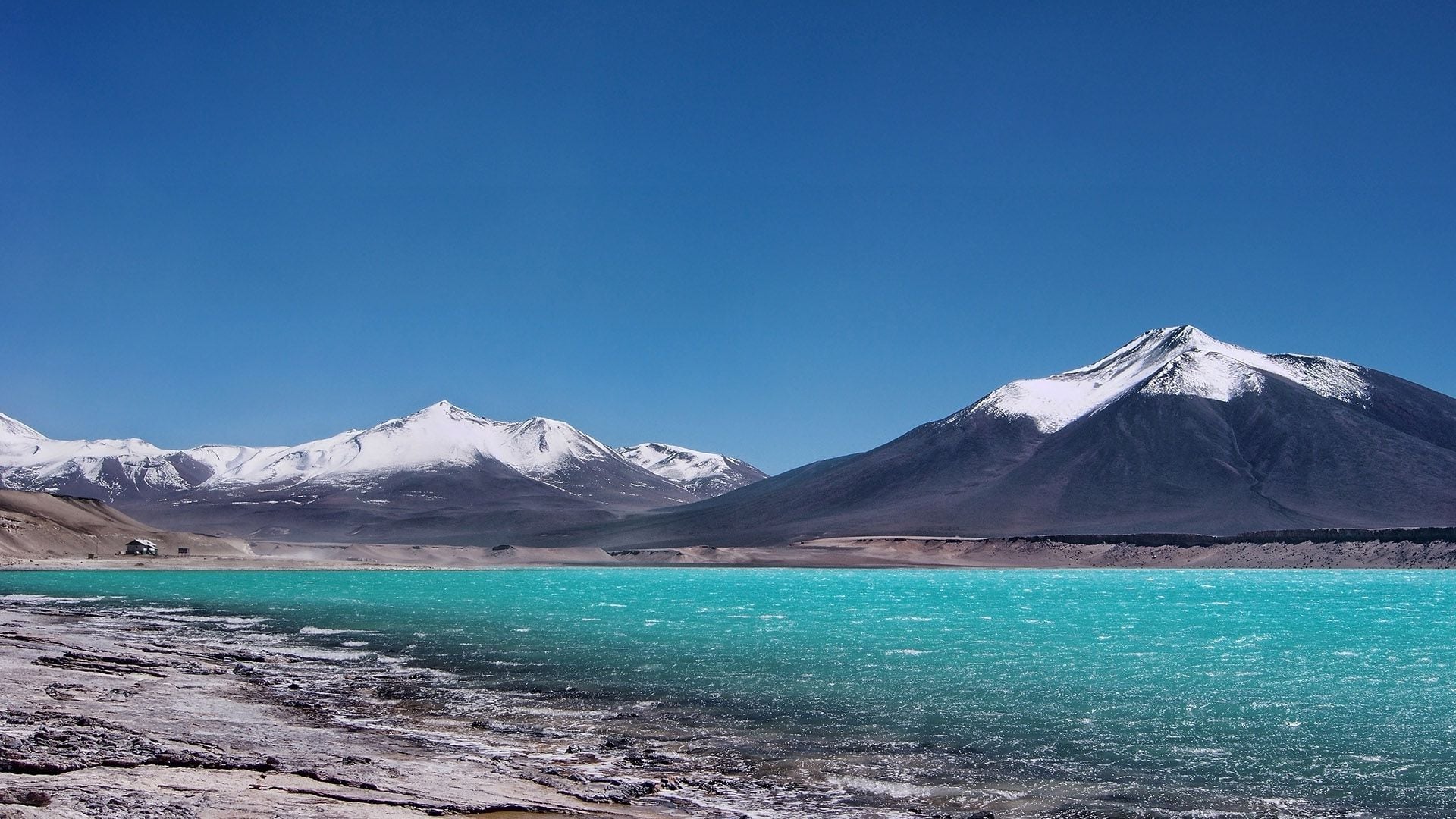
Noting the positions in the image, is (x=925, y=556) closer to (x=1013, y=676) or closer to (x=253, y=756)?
(x=1013, y=676)

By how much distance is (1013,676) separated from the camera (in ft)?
87.5

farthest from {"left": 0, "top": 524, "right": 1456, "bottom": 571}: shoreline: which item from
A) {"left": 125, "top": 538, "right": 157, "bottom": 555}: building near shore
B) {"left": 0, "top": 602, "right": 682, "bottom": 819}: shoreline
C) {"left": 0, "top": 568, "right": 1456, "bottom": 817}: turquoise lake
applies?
{"left": 0, "top": 602, "right": 682, "bottom": 819}: shoreline

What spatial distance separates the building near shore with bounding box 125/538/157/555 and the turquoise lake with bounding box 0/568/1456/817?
50765 mm

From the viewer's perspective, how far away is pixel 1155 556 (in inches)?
5561

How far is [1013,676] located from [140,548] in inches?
4306

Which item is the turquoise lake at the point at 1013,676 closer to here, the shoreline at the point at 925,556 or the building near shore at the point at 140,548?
the building near shore at the point at 140,548

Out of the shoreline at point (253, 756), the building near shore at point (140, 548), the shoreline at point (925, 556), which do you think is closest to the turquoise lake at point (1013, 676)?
the shoreline at point (253, 756)

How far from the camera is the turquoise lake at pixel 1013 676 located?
1606 cm

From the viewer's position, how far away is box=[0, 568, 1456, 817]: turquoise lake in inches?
632

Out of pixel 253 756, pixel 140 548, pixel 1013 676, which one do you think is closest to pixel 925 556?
pixel 140 548

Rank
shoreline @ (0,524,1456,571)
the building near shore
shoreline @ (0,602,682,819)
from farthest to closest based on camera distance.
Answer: shoreline @ (0,524,1456,571) → the building near shore → shoreline @ (0,602,682,819)

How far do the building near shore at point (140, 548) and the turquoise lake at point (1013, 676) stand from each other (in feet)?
167

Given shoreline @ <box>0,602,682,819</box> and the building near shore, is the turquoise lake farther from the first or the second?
the building near shore

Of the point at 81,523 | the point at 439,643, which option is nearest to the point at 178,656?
the point at 439,643
